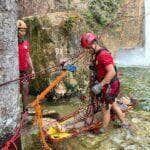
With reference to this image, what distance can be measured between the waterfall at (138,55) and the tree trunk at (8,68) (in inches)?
385

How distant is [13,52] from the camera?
16.7 ft

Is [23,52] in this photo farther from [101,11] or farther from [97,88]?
[101,11]

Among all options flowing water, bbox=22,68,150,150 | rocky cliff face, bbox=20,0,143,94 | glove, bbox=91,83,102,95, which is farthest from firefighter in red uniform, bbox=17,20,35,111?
rocky cliff face, bbox=20,0,143,94

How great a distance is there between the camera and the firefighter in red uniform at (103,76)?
636 centimetres

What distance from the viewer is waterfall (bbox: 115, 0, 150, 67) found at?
1513 centimetres

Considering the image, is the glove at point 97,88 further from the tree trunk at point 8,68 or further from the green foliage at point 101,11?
the green foliage at point 101,11

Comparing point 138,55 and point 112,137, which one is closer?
point 112,137

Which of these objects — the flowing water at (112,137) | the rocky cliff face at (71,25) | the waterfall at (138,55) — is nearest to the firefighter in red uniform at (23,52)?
the flowing water at (112,137)

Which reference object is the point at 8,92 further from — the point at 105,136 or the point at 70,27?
the point at 70,27

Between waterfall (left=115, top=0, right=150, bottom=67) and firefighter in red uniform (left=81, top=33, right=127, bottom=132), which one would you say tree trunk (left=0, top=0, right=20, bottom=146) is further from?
waterfall (left=115, top=0, right=150, bottom=67)

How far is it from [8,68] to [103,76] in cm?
201

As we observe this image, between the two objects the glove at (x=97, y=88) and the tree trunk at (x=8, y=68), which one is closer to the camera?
the tree trunk at (x=8, y=68)

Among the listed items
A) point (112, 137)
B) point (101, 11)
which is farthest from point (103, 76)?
point (101, 11)

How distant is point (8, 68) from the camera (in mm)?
5059
